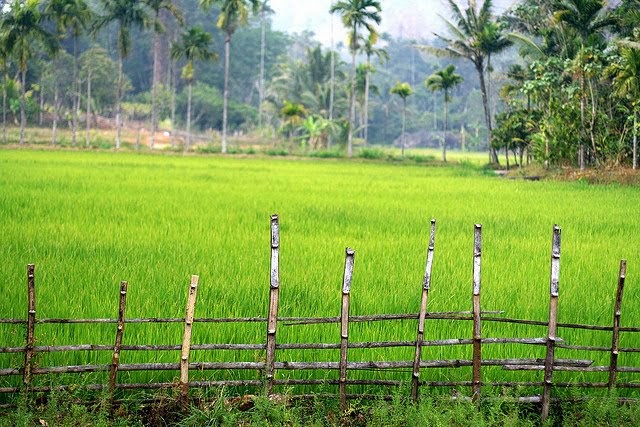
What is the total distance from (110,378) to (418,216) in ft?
27.1

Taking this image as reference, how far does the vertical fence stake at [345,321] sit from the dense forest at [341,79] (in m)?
15.2

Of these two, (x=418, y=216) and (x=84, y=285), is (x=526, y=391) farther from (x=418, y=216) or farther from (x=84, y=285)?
(x=418, y=216)

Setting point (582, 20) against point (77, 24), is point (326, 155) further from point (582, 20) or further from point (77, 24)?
point (582, 20)

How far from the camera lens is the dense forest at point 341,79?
72.1 ft

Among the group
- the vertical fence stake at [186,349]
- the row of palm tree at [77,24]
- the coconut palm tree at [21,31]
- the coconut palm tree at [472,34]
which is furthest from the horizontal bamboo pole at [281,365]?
the coconut palm tree at [21,31]

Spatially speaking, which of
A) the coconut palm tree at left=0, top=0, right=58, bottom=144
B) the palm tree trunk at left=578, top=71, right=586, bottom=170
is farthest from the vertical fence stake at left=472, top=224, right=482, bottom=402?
the coconut palm tree at left=0, top=0, right=58, bottom=144

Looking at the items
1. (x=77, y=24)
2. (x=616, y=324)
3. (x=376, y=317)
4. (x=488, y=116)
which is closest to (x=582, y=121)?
(x=488, y=116)

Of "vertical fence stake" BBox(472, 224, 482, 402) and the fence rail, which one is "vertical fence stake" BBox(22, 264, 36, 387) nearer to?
the fence rail

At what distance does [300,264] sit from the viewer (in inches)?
285

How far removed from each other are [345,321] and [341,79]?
1990 inches

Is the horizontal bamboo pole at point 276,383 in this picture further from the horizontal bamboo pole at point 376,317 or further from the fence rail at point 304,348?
the horizontal bamboo pole at point 376,317

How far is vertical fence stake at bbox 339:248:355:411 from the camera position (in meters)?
3.99

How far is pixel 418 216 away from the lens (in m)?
11.9

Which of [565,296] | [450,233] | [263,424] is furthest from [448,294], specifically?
[450,233]
